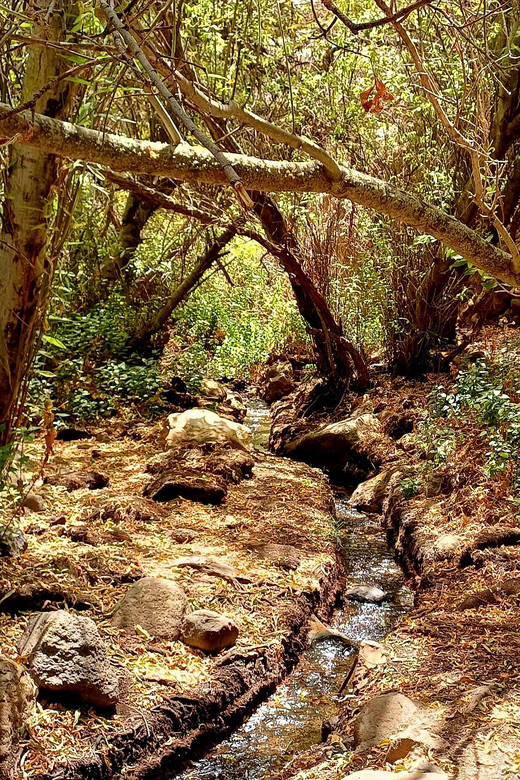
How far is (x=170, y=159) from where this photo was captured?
2.39 meters

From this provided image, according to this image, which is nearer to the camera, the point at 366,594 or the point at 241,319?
the point at 366,594

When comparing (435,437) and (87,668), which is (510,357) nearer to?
(435,437)

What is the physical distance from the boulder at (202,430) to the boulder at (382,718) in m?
4.16

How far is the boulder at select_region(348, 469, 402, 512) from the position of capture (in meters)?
7.22

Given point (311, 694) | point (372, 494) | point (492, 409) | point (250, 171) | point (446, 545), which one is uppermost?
point (250, 171)

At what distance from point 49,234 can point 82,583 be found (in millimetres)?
1940

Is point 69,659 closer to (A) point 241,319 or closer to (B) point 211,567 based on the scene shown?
(B) point 211,567

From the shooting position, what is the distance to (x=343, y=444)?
334 inches

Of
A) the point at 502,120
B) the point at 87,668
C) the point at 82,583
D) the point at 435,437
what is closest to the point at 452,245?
the point at 87,668

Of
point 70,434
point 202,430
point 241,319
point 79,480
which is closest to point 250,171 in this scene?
point 79,480

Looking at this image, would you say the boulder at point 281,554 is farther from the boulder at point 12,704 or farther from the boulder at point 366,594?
the boulder at point 12,704

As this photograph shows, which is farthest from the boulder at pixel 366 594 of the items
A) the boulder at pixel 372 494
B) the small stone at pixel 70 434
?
the small stone at pixel 70 434

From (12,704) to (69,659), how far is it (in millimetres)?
401

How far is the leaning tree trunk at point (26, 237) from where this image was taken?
3.60 meters
